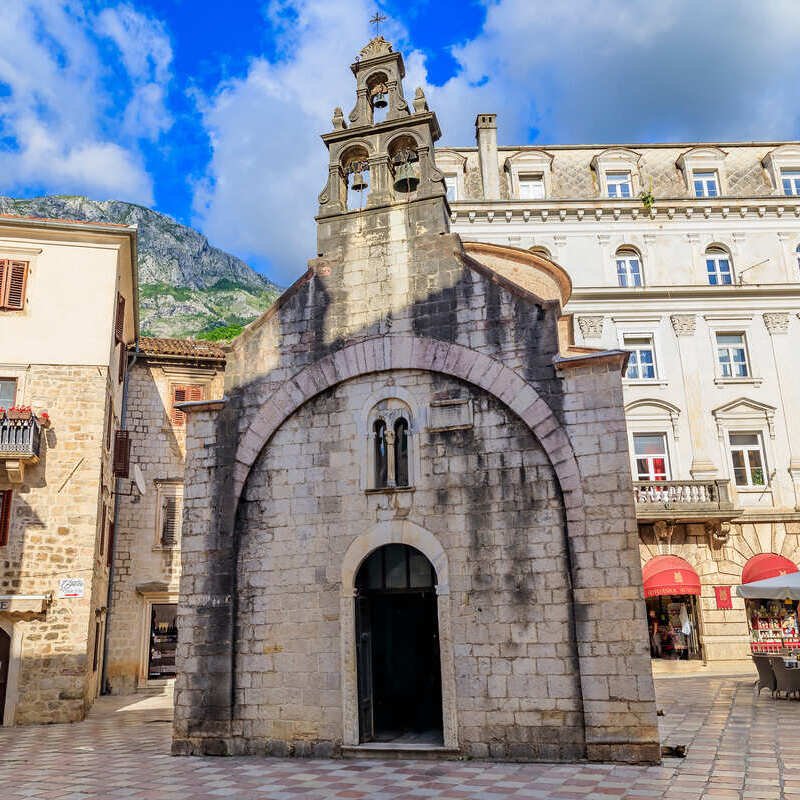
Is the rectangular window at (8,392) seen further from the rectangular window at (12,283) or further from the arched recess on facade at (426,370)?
the arched recess on facade at (426,370)

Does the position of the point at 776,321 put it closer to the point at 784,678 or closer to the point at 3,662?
the point at 784,678

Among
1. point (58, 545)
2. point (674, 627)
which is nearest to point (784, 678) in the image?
point (674, 627)

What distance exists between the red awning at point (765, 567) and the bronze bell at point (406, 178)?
1723 cm

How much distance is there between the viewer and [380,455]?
40.0 feet

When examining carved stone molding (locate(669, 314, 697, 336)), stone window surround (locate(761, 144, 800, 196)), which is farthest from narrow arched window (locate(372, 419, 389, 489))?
stone window surround (locate(761, 144, 800, 196))

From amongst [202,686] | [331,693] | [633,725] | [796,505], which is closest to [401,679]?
[331,693]

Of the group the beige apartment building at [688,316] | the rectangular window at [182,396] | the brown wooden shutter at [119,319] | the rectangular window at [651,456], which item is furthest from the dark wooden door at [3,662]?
the rectangular window at [651,456]

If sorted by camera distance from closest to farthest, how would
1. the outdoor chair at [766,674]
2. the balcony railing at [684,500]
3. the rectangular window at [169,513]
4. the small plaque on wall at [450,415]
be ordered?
the small plaque on wall at [450,415] < the outdoor chair at [766,674] < the balcony railing at [684,500] < the rectangular window at [169,513]

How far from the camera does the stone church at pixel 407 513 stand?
1038cm

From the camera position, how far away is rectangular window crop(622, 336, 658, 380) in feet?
86.3

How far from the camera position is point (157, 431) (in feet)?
82.3

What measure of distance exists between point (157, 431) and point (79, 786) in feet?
54.6

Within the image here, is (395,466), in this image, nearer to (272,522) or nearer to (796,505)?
(272,522)

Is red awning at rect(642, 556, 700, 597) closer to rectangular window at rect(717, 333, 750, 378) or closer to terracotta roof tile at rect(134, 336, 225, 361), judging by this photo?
rectangular window at rect(717, 333, 750, 378)
